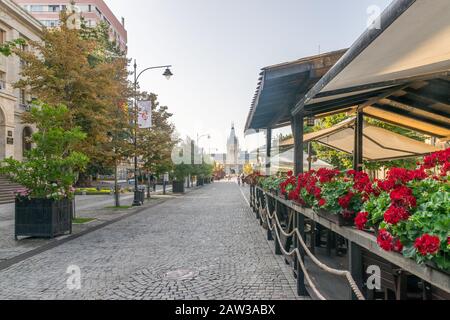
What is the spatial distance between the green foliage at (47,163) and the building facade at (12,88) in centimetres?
2239

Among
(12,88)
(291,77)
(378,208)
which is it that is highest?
(12,88)

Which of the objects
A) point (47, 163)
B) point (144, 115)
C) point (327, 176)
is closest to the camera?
point (327, 176)

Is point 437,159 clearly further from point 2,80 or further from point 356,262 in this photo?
point 2,80

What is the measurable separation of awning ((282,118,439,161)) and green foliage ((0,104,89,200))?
703 centimetres

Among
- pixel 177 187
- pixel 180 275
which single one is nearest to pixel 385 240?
pixel 180 275

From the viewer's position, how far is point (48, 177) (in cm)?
959

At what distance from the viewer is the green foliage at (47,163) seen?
950 centimetres

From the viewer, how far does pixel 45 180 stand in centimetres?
969

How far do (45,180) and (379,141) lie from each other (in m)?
9.08

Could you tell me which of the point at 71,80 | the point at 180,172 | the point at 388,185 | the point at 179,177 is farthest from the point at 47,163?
the point at 179,177

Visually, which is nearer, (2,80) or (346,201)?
(346,201)

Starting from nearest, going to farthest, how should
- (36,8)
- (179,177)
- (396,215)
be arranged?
(396,215) → (179,177) → (36,8)

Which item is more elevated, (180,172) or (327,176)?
(327,176)
